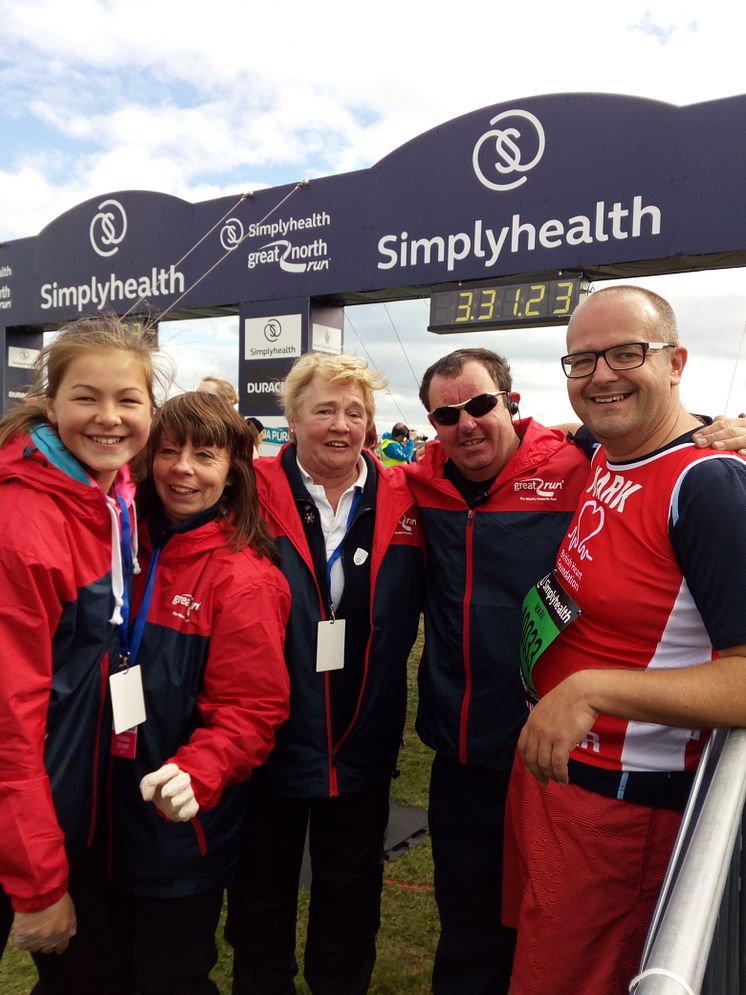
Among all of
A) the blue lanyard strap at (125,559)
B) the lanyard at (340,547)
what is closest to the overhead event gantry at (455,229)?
the lanyard at (340,547)

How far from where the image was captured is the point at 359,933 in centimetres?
239

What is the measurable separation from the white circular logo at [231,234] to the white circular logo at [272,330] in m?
1.15

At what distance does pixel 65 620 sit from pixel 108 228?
1021cm

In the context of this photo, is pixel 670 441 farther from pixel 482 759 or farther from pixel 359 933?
pixel 359 933

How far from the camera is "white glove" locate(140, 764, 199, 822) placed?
1.62 m

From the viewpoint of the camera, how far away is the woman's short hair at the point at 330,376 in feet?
7.50

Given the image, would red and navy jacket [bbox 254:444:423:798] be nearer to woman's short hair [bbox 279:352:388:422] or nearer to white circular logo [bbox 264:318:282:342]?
woman's short hair [bbox 279:352:388:422]

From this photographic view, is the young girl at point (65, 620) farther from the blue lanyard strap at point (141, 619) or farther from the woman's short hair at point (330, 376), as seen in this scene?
the woman's short hair at point (330, 376)

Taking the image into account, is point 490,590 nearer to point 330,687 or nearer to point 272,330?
point 330,687

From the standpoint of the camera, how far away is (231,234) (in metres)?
9.38

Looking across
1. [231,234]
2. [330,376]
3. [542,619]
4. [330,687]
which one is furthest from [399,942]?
[231,234]

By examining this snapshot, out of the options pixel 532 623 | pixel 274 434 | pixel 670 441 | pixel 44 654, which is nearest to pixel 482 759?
pixel 532 623

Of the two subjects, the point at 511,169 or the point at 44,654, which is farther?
the point at 511,169

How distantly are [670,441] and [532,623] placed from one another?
56cm
